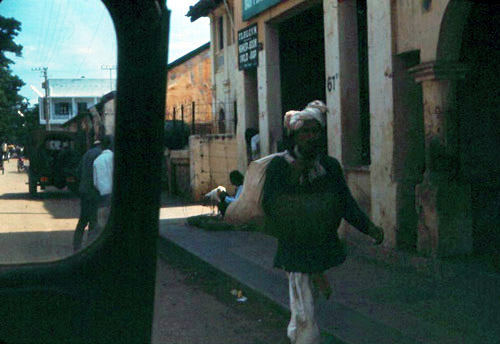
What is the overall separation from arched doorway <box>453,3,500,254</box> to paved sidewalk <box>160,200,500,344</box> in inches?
54.6

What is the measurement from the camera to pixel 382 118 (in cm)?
889

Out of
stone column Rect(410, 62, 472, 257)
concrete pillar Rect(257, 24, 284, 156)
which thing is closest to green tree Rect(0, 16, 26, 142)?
stone column Rect(410, 62, 472, 257)

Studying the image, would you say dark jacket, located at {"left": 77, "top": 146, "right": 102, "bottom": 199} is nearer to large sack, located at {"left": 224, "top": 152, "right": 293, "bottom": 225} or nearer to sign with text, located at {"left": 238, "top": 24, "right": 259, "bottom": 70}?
large sack, located at {"left": 224, "top": 152, "right": 293, "bottom": 225}

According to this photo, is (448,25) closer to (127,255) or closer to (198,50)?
(127,255)

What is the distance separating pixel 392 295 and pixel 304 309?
2.35 meters

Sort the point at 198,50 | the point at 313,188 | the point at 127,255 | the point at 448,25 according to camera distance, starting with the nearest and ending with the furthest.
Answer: the point at 127,255
the point at 313,188
the point at 448,25
the point at 198,50

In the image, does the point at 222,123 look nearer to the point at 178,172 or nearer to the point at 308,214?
the point at 178,172

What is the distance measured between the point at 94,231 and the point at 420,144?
6601mm

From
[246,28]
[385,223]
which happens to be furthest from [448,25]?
[246,28]

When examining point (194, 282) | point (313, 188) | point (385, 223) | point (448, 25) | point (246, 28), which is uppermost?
point (246, 28)

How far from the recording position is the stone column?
7.71m

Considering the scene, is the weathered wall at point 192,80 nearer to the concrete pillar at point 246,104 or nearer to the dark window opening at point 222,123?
the dark window opening at point 222,123

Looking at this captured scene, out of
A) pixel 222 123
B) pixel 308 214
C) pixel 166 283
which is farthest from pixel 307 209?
pixel 222 123

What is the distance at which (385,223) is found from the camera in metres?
8.86
